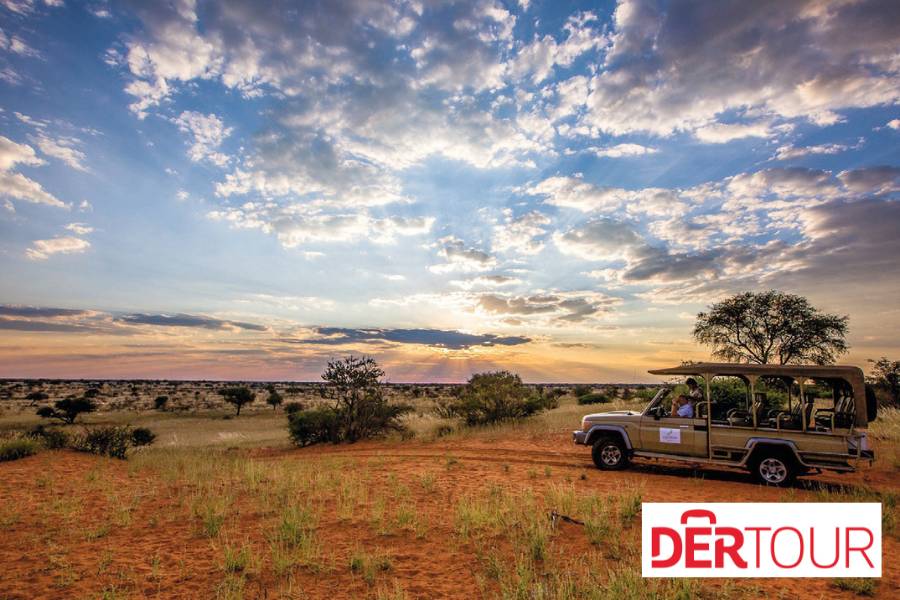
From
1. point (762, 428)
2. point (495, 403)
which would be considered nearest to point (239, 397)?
point (495, 403)

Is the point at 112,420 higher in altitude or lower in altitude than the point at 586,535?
lower

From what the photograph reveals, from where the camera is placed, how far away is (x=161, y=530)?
8336 mm

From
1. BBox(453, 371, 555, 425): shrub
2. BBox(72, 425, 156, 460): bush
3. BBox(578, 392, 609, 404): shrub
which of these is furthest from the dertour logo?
BBox(578, 392, 609, 404): shrub

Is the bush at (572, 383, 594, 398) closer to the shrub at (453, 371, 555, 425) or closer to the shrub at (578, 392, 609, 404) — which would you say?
the shrub at (578, 392, 609, 404)

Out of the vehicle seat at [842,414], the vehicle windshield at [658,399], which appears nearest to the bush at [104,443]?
the vehicle windshield at [658,399]

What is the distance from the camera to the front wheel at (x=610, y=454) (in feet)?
42.8

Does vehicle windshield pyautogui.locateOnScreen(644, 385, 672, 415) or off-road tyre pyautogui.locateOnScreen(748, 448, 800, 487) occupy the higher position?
vehicle windshield pyautogui.locateOnScreen(644, 385, 672, 415)

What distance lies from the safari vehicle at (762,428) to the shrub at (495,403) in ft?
45.4

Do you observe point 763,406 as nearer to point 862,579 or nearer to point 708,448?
point 708,448

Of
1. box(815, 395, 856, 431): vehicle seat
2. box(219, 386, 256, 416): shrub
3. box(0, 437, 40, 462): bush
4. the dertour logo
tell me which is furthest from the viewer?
box(219, 386, 256, 416): shrub

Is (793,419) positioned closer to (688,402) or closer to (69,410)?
(688,402)

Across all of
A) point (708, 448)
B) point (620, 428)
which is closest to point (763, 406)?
point (708, 448)

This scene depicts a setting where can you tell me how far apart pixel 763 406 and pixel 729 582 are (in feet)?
23.9

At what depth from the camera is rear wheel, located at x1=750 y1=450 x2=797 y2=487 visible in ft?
36.3
